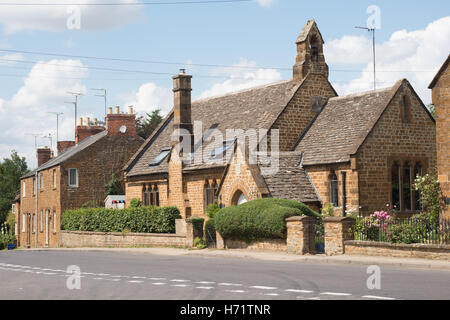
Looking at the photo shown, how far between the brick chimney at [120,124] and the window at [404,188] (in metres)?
24.5

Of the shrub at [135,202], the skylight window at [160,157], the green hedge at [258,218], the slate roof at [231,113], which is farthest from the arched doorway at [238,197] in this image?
the shrub at [135,202]

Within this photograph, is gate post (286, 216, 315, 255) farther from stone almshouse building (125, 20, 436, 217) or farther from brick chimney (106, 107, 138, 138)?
brick chimney (106, 107, 138, 138)

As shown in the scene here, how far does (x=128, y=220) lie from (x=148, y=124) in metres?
39.5

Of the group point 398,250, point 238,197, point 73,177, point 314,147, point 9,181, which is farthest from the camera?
point 9,181

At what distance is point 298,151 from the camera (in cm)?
3628

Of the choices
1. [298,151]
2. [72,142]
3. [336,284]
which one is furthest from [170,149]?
[336,284]

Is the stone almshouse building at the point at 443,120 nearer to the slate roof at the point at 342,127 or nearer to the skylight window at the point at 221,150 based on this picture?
the slate roof at the point at 342,127

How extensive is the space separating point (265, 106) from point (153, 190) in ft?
32.5

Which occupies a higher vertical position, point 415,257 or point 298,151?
point 298,151

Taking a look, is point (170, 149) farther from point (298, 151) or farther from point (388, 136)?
point (388, 136)

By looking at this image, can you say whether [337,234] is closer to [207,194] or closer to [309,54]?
[207,194]

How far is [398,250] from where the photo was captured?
2158cm

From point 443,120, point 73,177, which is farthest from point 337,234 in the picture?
point 73,177

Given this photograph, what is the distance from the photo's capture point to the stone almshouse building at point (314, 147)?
1287 inches
